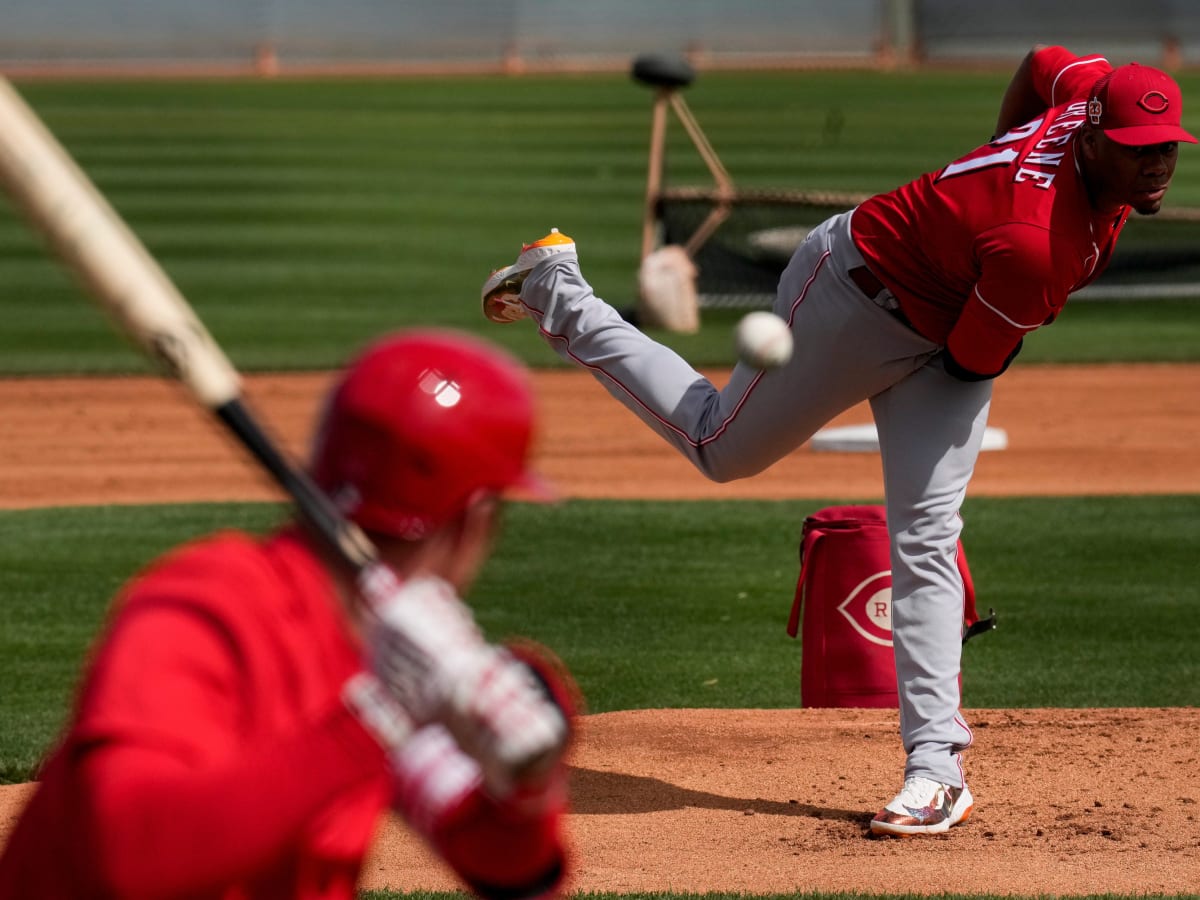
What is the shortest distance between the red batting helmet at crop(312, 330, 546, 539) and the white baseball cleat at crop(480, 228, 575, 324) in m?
3.04

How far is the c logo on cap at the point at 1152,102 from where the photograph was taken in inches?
166

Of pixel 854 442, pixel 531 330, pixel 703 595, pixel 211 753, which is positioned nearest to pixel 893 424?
pixel 703 595

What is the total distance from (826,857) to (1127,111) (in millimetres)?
1946

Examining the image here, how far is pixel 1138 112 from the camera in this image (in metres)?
4.23

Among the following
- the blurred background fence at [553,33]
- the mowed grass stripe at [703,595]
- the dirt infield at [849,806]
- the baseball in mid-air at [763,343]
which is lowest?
the blurred background fence at [553,33]

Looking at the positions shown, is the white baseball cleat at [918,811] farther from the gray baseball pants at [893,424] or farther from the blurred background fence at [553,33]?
the blurred background fence at [553,33]

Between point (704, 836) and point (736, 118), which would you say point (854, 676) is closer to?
point (704, 836)

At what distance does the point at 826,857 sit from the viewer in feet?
15.3

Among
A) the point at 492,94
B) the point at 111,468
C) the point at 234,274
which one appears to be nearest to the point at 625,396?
the point at 111,468

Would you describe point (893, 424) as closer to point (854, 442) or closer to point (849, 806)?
point (849, 806)

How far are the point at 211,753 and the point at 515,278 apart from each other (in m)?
3.47

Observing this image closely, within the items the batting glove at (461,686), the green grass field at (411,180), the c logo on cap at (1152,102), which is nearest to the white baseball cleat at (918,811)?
the c logo on cap at (1152,102)

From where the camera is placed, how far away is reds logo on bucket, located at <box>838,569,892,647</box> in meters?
5.70

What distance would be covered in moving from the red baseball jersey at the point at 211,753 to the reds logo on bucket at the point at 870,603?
12.4 ft
